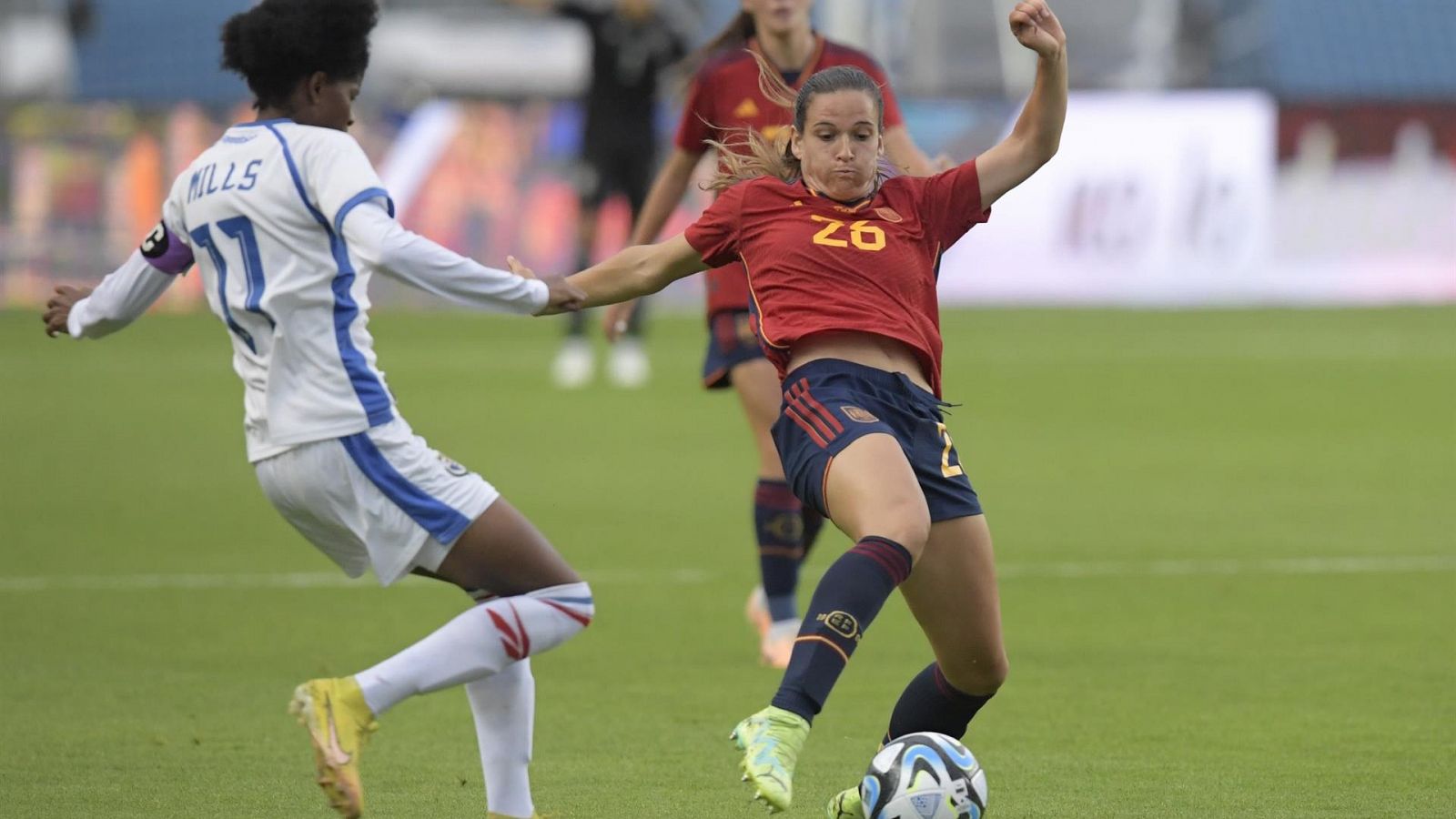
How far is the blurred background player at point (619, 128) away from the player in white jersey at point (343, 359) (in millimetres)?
12687

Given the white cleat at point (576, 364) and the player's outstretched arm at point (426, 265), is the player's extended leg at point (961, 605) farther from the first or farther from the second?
the white cleat at point (576, 364)

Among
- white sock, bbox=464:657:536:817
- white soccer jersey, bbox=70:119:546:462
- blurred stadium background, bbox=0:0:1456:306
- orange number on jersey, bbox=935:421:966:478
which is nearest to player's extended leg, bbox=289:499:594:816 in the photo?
white sock, bbox=464:657:536:817

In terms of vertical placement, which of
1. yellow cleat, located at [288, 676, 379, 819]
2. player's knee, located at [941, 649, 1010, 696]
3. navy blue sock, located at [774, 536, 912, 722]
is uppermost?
navy blue sock, located at [774, 536, 912, 722]

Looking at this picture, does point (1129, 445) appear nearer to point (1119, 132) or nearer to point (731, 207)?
point (731, 207)

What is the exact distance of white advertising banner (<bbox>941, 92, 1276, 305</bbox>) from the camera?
24047 mm

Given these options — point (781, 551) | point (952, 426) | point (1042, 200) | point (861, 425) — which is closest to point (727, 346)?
point (781, 551)

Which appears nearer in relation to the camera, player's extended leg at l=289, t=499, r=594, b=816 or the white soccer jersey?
player's extended leg at l=289, t=499, r=594, b=816

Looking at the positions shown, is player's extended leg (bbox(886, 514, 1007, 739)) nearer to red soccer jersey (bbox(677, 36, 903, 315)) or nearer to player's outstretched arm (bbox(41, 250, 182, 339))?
player's outstretched arm (bbox(41, 250, 182, 339))

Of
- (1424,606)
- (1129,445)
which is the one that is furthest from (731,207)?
(1129,445)

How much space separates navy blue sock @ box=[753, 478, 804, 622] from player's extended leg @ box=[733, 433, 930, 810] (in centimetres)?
259

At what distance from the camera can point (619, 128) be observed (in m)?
18.0

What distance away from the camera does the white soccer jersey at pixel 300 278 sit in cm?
477

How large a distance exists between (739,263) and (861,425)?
2.66 metres

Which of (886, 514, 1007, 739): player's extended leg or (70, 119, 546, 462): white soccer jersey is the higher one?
(70, 119, 546, 462): white soccer jersey
